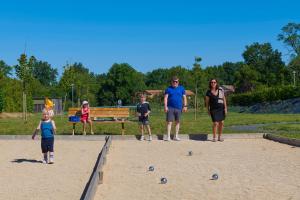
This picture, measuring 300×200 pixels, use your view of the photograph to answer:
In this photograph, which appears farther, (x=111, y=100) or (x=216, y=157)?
(x=111, y=100)

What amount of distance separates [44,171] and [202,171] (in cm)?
272

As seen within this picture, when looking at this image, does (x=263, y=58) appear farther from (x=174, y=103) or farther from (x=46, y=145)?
(x=46, y=145)

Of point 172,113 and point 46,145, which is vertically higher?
point 172,113

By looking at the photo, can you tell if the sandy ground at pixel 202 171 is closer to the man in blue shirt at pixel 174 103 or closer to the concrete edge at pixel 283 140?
the concrete edge at pixel 283 140

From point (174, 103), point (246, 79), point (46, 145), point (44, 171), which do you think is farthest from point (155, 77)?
point (44, 171)

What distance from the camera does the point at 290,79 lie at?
299ft

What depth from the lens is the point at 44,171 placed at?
28.3 ft

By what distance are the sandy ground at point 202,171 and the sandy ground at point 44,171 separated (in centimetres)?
45

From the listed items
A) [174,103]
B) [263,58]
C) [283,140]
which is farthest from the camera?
[263,58]

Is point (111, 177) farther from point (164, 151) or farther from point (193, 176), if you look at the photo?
point (164, 151)

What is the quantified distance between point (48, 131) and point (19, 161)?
83cm

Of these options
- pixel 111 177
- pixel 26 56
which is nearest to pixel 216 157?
pixel 111 177

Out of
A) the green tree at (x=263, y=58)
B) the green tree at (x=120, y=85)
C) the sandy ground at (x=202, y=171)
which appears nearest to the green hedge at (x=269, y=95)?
the green tree at (x=120, y=85)

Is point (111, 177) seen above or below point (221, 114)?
below
